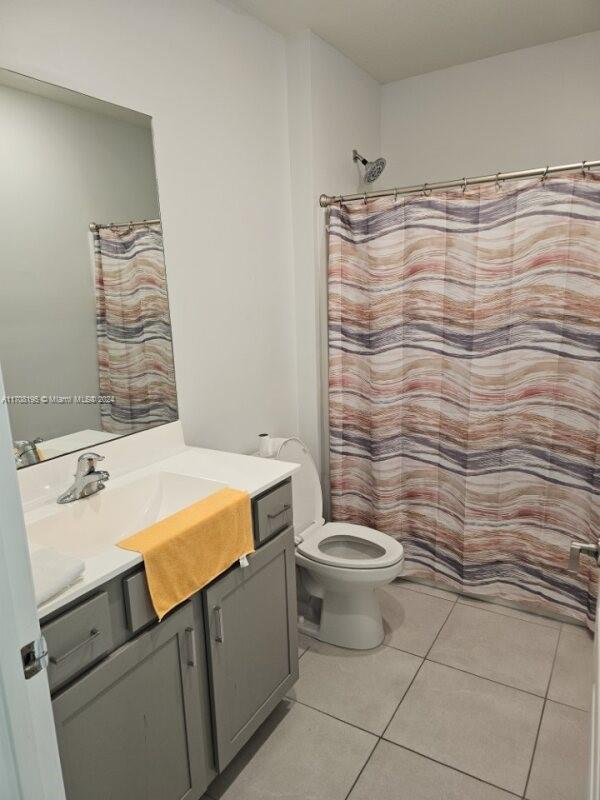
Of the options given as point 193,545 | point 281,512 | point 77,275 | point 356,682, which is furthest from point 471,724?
point 77,275

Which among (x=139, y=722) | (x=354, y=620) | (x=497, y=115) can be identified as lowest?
(x=354, y=620)

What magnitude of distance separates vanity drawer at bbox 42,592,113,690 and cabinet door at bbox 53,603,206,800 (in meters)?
0.03

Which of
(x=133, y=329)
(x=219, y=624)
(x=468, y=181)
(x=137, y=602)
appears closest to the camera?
(x=137, y=602)

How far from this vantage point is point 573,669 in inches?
80.2

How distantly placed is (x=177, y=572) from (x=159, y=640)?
0.54 feet

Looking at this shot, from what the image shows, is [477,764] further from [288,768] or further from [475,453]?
[475,453]

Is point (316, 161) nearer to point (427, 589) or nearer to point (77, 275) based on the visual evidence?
point (77, 275)

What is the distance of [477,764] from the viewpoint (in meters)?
1.65

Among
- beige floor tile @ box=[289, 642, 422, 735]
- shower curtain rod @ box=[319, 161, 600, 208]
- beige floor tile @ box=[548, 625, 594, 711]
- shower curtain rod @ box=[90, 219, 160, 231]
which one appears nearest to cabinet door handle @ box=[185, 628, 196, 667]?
beige floor tile @ box=[289, 642, 422, 735]

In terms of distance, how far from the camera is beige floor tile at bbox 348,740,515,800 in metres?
1.55

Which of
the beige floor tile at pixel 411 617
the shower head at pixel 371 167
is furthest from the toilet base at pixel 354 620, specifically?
the shower head at pixel 371 167

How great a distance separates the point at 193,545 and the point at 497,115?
254cm

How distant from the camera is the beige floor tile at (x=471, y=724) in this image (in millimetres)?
1646

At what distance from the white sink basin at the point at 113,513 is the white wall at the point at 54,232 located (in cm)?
24
